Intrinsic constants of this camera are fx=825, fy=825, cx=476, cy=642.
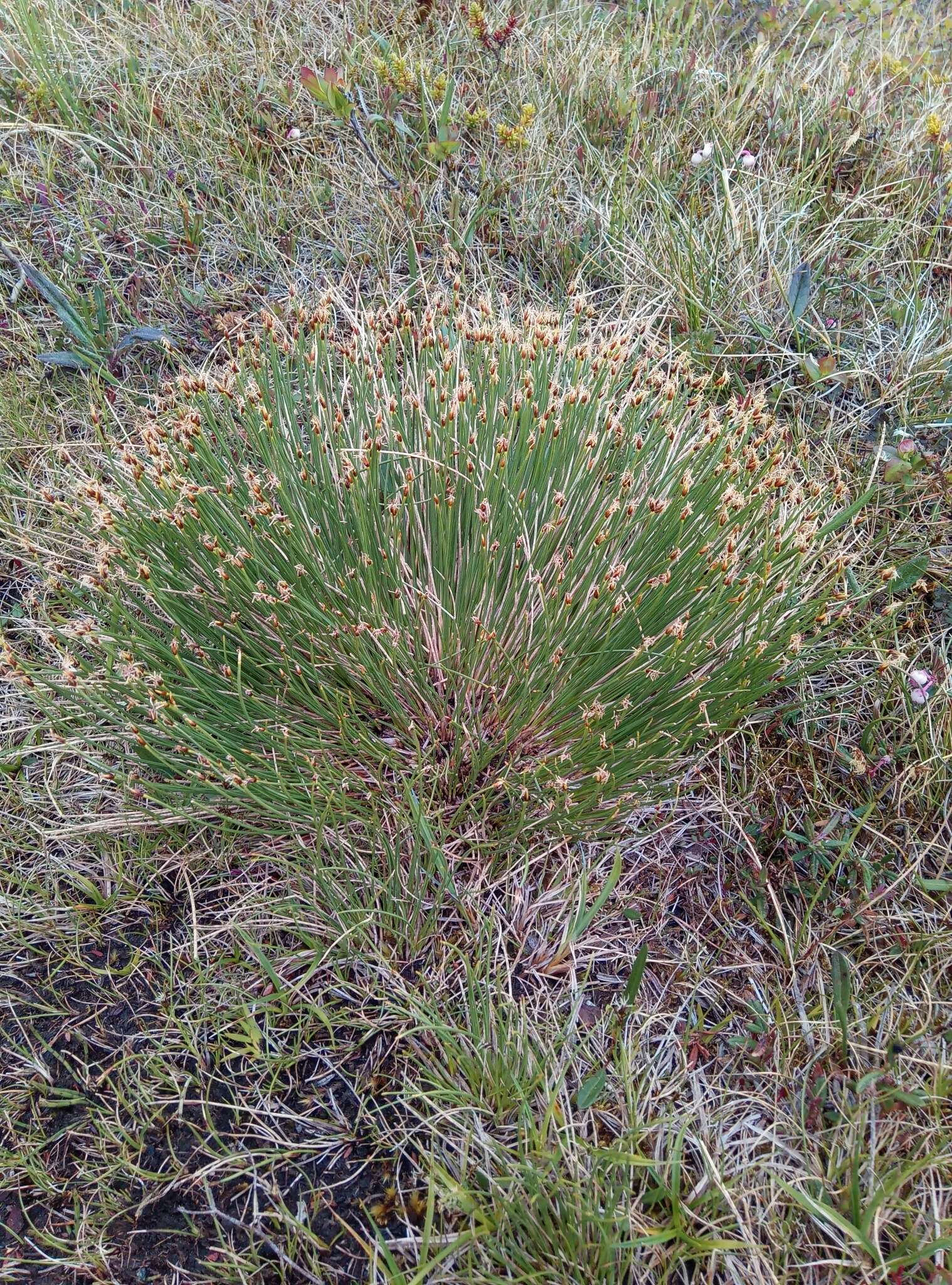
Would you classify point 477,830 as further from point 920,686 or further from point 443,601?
point 920,686

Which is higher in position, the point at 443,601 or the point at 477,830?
the point at 443,601

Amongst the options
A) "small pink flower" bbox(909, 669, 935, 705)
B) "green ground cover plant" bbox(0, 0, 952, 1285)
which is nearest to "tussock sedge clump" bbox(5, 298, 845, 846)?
"green ground cover plant" bbox(0, 0, 952, 1285)

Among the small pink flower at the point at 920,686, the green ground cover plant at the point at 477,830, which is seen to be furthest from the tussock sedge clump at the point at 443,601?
the small pink flower at the point at 920,686

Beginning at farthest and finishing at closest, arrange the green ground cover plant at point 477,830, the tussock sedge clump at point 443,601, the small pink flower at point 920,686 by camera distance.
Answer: the small pink flower at point 920,686, the tussock sedge clump at point 443,601, the green ground cover plant at point 477,830

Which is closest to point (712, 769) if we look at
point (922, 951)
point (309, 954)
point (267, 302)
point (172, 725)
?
point (922, 951)

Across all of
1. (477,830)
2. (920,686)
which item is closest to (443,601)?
(477,830)

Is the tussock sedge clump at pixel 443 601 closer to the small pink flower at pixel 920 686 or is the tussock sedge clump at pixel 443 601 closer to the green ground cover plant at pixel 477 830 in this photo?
the green ground cover plant at pixel 477 830
